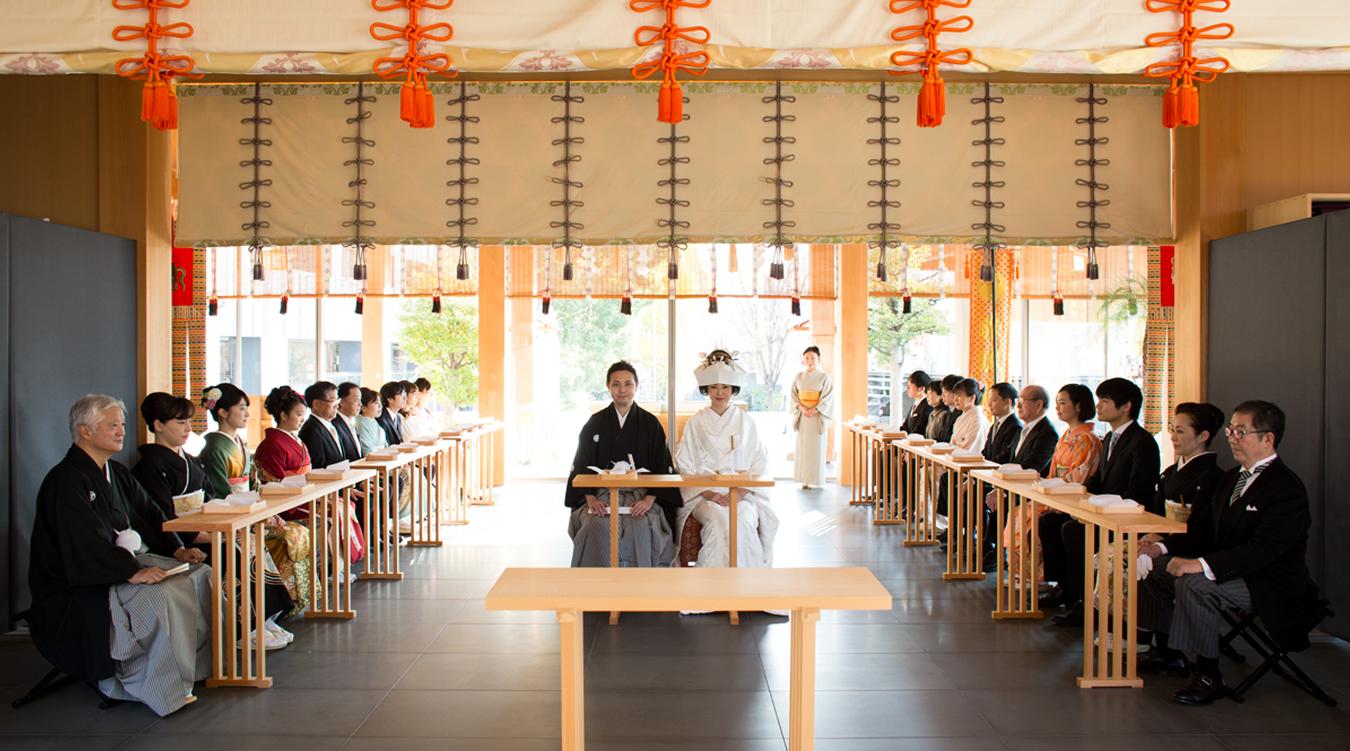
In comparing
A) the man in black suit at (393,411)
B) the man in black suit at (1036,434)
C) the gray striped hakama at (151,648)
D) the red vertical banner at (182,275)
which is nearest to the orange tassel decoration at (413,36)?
the gray striped hakama at (151,648)

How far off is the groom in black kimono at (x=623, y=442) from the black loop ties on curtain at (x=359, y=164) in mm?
1668

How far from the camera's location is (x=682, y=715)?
3875 mm

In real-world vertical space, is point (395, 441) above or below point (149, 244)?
below

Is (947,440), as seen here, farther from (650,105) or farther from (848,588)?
(848,588)

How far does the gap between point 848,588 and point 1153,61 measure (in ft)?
5.93

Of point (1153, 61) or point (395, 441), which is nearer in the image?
point (1153, 61)

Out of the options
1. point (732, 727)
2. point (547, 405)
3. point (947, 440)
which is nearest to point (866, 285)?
point (947, 440)

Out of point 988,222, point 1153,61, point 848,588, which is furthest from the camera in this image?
point 988,222


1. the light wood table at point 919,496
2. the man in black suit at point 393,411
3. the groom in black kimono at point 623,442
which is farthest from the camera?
the man in black suit at point 393,411

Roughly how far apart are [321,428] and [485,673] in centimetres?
283

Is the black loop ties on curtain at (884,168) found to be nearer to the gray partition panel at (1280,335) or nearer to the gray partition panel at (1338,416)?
the gray partition panel at (1280,335)

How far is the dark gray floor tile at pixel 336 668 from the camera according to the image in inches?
169

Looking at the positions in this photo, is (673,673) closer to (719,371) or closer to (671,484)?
(671,484)

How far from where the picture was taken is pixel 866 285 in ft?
35.6
